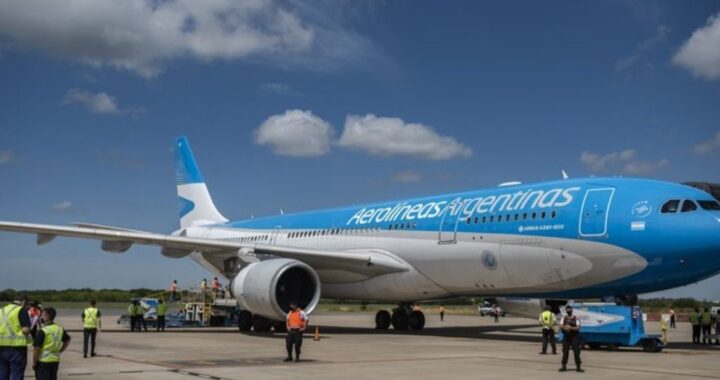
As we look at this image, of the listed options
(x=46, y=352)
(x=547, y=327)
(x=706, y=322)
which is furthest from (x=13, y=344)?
(x=706, y=322)

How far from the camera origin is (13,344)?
8258mm

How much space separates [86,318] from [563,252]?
35.0 feet

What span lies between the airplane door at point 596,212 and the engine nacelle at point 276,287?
7.61 metres

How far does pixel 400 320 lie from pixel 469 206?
20.7ft

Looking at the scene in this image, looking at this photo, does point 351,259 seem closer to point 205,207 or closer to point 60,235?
point 60,235

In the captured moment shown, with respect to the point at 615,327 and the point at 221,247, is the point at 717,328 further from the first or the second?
the point at 221,247

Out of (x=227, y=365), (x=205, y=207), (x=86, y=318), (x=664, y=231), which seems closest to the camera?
(x=227, y=365)

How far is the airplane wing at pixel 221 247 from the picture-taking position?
74.8 ft

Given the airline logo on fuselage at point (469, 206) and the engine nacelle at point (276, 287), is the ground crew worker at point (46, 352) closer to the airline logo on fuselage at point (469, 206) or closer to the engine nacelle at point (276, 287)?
the engine nacelle at point (276, 287)

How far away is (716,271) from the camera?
16578 mm

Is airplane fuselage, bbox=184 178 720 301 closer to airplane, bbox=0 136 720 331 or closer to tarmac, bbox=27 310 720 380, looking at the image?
airplane, bbox=0 136 720 331

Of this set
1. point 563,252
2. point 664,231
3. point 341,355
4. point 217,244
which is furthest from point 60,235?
point 664,231

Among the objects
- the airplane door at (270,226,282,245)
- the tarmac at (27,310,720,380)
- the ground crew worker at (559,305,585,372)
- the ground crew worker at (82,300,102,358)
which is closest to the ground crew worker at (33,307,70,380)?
the tarmac at (27,310,720,380)

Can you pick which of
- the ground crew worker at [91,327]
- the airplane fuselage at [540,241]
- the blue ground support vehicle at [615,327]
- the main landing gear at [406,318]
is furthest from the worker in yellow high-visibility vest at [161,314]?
the blue ground support vehicle at [615,327]
